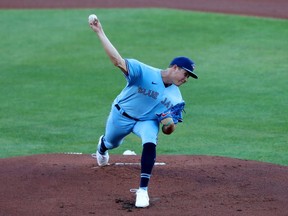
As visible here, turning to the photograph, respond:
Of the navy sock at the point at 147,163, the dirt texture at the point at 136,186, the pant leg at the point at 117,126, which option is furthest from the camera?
the pant leg at the point at 117,126

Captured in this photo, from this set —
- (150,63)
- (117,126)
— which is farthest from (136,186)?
(150,63)

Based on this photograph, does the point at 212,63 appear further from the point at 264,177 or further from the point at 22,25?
the point at 264,177

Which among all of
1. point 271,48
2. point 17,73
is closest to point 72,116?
point 17,73

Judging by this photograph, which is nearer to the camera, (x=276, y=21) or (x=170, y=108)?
(x=170, y=108)

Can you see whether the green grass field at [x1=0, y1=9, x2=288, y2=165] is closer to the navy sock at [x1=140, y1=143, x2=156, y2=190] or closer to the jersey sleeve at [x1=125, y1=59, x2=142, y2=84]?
the navy sock at [x1=140, y1=143, x2=156, y2=190]

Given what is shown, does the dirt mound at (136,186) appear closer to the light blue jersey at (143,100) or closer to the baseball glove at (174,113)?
the light blue jersey at (143,100)

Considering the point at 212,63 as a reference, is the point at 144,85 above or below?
above

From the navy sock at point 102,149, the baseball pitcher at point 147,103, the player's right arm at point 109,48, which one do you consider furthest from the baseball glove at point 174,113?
the navy sock at point 102,149

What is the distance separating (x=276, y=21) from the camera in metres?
23.6

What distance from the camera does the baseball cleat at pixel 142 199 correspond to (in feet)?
25.9

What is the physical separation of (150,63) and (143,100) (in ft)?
35.1

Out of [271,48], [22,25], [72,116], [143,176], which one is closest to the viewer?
[143,176]

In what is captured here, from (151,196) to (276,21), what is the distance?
16.2 meters

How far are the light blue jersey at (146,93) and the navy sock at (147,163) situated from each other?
51 cm
